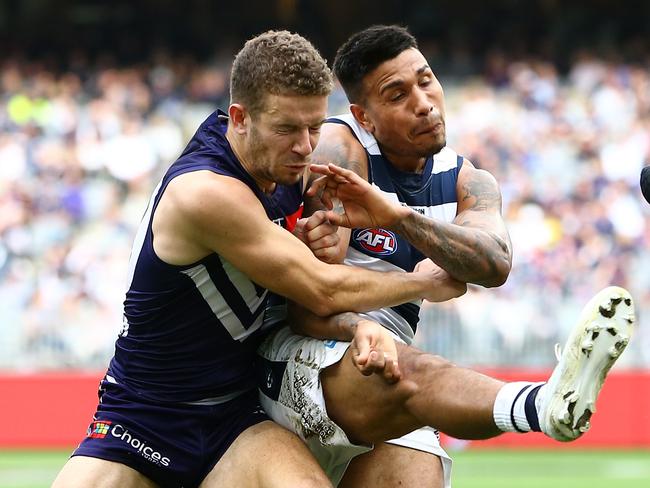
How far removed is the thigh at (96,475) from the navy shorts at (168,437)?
37 mm

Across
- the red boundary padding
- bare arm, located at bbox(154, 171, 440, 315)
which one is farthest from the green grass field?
bare arm, located at bbox(154, 171, 440, 315)

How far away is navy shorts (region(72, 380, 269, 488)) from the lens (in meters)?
5.55

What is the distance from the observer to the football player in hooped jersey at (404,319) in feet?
15.3

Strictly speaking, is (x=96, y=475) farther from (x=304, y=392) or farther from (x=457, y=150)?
(x=457, y=150)

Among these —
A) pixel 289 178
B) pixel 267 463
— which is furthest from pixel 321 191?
pixel 267 463

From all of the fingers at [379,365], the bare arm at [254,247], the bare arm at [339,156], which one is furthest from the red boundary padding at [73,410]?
the fingers at [379,365]

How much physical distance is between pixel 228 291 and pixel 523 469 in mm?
8130

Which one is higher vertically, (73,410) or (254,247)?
(254,247)

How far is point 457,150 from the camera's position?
16.6m

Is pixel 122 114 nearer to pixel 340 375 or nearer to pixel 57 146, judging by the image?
pixel 57 146

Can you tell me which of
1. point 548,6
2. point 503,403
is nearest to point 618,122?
point 548,6

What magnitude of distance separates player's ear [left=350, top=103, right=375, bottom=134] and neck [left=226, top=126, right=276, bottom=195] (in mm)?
673

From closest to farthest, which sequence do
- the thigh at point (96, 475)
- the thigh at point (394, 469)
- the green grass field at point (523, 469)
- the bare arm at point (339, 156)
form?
the thigh at point (96, 475) → the bare arm at point (339, 156) → the thigh at point (394, 469) → the green grass field at point (523, 469)

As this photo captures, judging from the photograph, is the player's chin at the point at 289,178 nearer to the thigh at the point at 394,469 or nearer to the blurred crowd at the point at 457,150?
the thigh at the point at 394,469
